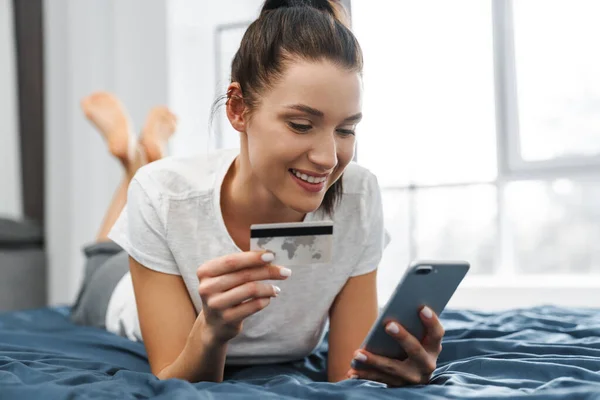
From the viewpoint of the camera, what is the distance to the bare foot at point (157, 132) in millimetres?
2619

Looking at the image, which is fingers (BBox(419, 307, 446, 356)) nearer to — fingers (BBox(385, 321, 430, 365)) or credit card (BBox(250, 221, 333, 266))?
fingers (BBox(385, 321, 430, 365))

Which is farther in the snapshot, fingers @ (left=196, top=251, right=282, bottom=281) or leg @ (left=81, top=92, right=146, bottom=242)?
leg @ (left=81, top=92, right=146, bottom=242)

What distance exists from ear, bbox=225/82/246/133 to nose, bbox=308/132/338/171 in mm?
167

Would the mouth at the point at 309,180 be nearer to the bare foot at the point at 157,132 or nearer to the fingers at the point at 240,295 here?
the fingers at the point at 240,295

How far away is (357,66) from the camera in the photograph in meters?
→ 1.05

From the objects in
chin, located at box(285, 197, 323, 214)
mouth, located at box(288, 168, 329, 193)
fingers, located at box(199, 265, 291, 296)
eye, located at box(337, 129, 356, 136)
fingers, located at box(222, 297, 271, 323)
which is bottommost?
fingers, located at box(222, 297, 271, 323)

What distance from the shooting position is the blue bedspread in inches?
35.6

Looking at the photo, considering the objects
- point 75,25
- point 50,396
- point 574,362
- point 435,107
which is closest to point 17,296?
point 75,25

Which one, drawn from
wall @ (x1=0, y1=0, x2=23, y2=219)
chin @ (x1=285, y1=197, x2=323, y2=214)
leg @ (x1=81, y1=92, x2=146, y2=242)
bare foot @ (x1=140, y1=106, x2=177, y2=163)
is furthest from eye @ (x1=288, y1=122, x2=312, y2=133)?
wall @ (x1=0, y1=0, x2=23, y2=219)

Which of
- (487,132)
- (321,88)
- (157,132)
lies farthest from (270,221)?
(487,132)

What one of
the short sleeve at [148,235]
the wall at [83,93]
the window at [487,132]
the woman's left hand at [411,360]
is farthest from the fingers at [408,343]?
the wall at [83,93]

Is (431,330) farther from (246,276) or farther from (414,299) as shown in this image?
(246,276)

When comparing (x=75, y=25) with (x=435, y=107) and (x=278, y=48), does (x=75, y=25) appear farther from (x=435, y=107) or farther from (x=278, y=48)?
(x=278, y=48)

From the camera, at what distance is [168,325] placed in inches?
45.4
